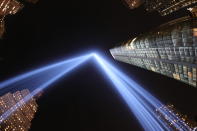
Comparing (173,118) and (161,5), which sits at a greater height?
(161,5)

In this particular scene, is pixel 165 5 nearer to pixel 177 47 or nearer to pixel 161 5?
pixel 161 5

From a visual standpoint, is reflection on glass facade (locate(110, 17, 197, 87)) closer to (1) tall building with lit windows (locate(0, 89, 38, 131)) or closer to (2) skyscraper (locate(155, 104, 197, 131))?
(1) tall building with lit windows (locate(0, 89, 38, 131))

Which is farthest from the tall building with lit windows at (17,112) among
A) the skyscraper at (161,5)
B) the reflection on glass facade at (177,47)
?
the skyscraper at (161,5)

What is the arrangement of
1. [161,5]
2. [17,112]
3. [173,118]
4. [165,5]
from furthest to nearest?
1. [173,118]
2. [17,112]
3. [161,5]
4. [165,5]

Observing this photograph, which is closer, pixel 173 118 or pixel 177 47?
pixel 177 47

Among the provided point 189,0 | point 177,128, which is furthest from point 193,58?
point 177,128

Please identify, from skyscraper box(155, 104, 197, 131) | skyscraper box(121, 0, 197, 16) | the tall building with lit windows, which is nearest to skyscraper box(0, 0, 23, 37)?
skyscraper box(121, 0, 197, 16)

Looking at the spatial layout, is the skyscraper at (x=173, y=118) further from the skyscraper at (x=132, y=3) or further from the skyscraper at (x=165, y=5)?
the skyscraper at (x=132, y=3)

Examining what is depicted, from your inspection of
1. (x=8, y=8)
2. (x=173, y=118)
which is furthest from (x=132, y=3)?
(x=173, y=118)
